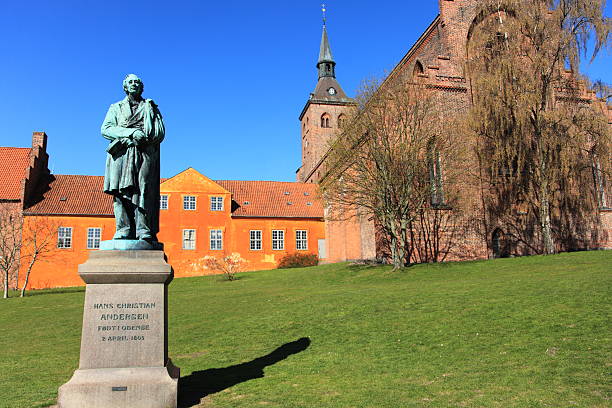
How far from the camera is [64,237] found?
36156 mm

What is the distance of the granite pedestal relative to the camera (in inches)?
238

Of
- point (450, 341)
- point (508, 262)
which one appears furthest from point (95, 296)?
point (508, 262)

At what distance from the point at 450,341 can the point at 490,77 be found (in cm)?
1886

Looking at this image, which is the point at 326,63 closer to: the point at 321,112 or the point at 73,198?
the point at 321,112

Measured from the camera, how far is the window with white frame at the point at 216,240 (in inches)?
1545

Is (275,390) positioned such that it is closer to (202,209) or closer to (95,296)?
(95,296)

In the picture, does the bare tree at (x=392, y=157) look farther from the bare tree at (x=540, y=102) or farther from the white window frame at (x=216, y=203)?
the white window frame at (x=216, y=203)

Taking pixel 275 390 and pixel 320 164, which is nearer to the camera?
pixel 275 390

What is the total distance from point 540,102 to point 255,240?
968 inches

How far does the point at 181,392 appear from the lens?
23.2ft

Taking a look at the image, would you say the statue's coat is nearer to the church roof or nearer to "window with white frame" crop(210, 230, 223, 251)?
"window with white frame" crop(210, 230, 223, 251)

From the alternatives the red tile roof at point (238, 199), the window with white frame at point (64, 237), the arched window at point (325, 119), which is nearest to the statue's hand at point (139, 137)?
the red tile roof at point (238, 199)

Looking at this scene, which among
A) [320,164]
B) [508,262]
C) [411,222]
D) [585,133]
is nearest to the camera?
[508,262]

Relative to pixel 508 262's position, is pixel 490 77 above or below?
above
